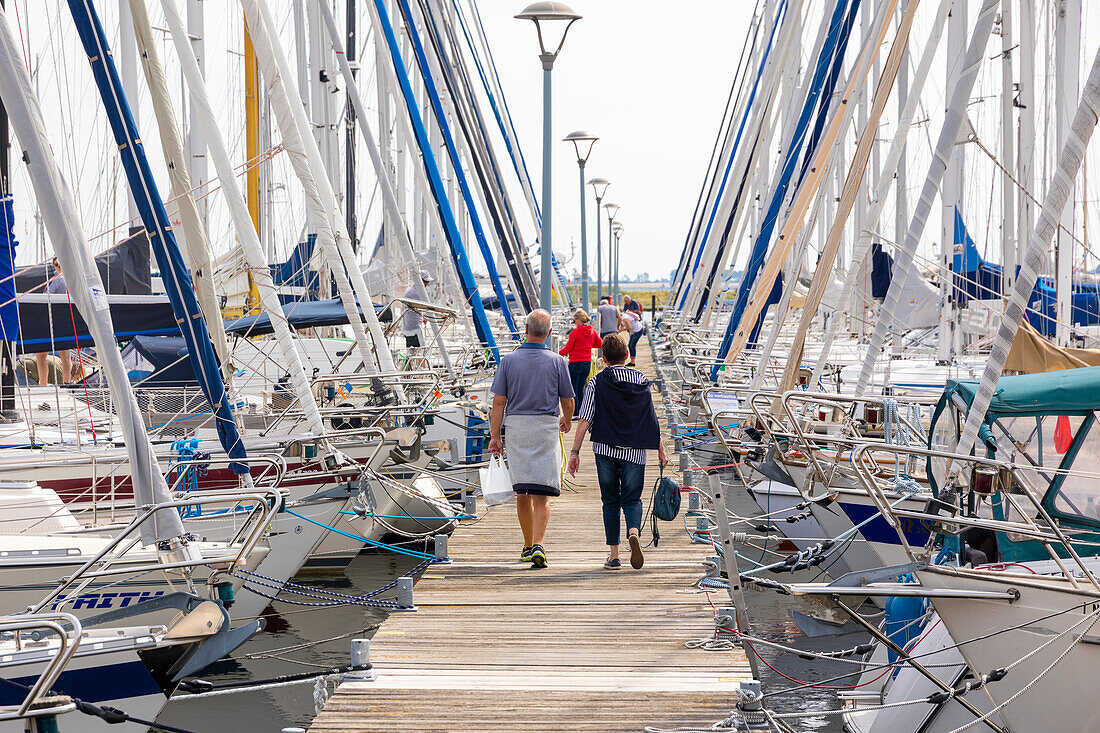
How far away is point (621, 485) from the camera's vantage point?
8148 millimetres

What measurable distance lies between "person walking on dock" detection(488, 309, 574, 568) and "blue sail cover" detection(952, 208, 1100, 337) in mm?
8619

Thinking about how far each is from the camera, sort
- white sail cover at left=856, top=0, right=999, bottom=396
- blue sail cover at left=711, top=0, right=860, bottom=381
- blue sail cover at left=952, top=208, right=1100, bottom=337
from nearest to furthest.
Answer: white sail cover at left=856, top=0, right=999, bottom=396 → blue sail cover at left=711, top=0, right=860, bottom=381 → blue sail cover at left=952, top=208, right=1100, bottom=337

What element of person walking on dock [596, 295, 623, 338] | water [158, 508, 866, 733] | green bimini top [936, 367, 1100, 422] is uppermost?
green bimini top [936, 367, 1100, 422]

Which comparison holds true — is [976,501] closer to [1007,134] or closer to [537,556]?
[537,556]

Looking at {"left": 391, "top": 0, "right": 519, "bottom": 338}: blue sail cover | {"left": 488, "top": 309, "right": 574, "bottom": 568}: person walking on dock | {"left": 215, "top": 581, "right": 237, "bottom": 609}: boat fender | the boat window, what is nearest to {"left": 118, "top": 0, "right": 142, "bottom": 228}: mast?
{"left": 391, "top": 0, "right": 519, "bottom": 338}: blue sail cover

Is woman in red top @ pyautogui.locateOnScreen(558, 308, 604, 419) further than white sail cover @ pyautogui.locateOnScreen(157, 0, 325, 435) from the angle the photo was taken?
Yes

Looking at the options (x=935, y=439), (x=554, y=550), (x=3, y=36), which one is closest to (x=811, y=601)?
(x=554, y=550)

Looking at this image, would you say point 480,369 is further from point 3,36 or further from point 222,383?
point 3,36

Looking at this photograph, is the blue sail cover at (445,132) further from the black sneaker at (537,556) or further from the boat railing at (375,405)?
the black sneaker at (537,556)

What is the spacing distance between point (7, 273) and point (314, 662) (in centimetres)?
468

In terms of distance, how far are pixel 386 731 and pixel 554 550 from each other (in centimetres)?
403

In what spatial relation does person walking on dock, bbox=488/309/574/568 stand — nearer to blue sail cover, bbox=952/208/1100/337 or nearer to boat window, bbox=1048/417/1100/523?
boat window, bbox=1048/417/1100/523

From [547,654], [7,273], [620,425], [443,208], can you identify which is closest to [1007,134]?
[620,425]

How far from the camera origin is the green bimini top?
6.29 m
